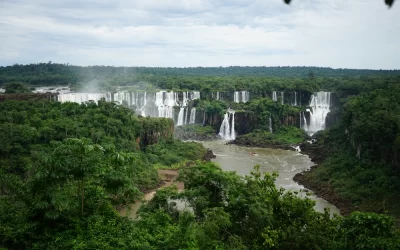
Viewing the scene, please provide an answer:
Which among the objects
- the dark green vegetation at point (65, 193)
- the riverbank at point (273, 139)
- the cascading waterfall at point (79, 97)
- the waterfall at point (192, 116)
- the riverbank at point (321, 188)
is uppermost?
the cascading waterfall at point (79, 97)

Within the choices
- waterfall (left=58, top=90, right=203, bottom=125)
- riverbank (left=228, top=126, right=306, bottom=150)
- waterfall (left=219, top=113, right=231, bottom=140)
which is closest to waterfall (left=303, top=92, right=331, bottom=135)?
riverbank (left=228, top=126, right=306, bottom=150)

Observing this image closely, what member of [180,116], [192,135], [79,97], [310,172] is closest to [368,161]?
[310,172]

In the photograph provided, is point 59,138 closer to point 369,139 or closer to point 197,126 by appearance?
point 369,139

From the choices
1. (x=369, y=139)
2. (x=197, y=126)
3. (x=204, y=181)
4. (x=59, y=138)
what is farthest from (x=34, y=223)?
(x=197, y=126)

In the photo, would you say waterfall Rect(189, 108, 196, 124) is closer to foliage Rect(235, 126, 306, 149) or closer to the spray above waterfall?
foliage Rect(235, 126, 306, 149)

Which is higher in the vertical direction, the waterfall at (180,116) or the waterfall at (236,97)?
the waterfall at (236,97)

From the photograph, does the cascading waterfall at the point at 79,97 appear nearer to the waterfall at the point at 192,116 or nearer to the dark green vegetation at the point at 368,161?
the waterfall at the point at 192,116

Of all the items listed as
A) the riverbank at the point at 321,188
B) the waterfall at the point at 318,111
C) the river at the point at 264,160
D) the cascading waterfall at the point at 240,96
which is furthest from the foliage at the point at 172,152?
the cascading waterfall at the point at 240,96
